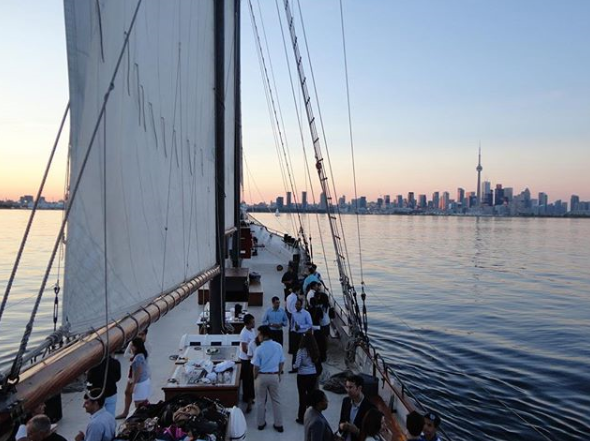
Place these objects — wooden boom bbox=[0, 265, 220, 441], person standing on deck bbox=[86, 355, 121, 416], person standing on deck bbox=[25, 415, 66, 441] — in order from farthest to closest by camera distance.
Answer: person standing on deck bbox=[86, 355, 121, 416] → person standing on deck bbox=[25, 415, 66, 441] → wooden boom bbox=[0, 265, 220, 441]

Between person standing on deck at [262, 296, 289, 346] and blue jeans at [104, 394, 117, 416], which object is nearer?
blue jeans at [104, 394, 117, 416]

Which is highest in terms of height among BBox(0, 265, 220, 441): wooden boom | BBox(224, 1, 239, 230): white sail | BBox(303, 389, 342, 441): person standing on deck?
BBox(224, 1, 239, 230): white sail

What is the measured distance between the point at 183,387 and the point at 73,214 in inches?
159

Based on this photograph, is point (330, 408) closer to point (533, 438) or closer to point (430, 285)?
point (533, 438)

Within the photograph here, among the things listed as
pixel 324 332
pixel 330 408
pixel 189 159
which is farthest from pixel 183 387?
pixel 324 332

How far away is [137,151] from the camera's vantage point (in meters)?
3.60

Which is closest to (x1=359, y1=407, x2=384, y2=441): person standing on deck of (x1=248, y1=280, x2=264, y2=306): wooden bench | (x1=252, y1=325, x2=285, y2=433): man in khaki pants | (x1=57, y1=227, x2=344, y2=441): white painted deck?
(x1=57, y1=227, x2=344, y2=441): white painted deck

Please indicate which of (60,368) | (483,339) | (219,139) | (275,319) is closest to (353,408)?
(60,368)

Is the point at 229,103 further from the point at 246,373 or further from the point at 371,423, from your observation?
the point at 371,423

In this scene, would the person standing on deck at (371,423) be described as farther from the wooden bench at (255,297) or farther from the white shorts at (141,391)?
the wooden bench at (255,297)

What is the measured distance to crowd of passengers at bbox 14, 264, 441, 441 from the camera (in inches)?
170

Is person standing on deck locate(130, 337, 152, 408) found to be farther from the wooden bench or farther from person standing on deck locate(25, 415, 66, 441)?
the wooden bench

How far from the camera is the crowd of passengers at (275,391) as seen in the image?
4316mm

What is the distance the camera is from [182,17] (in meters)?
4.83
